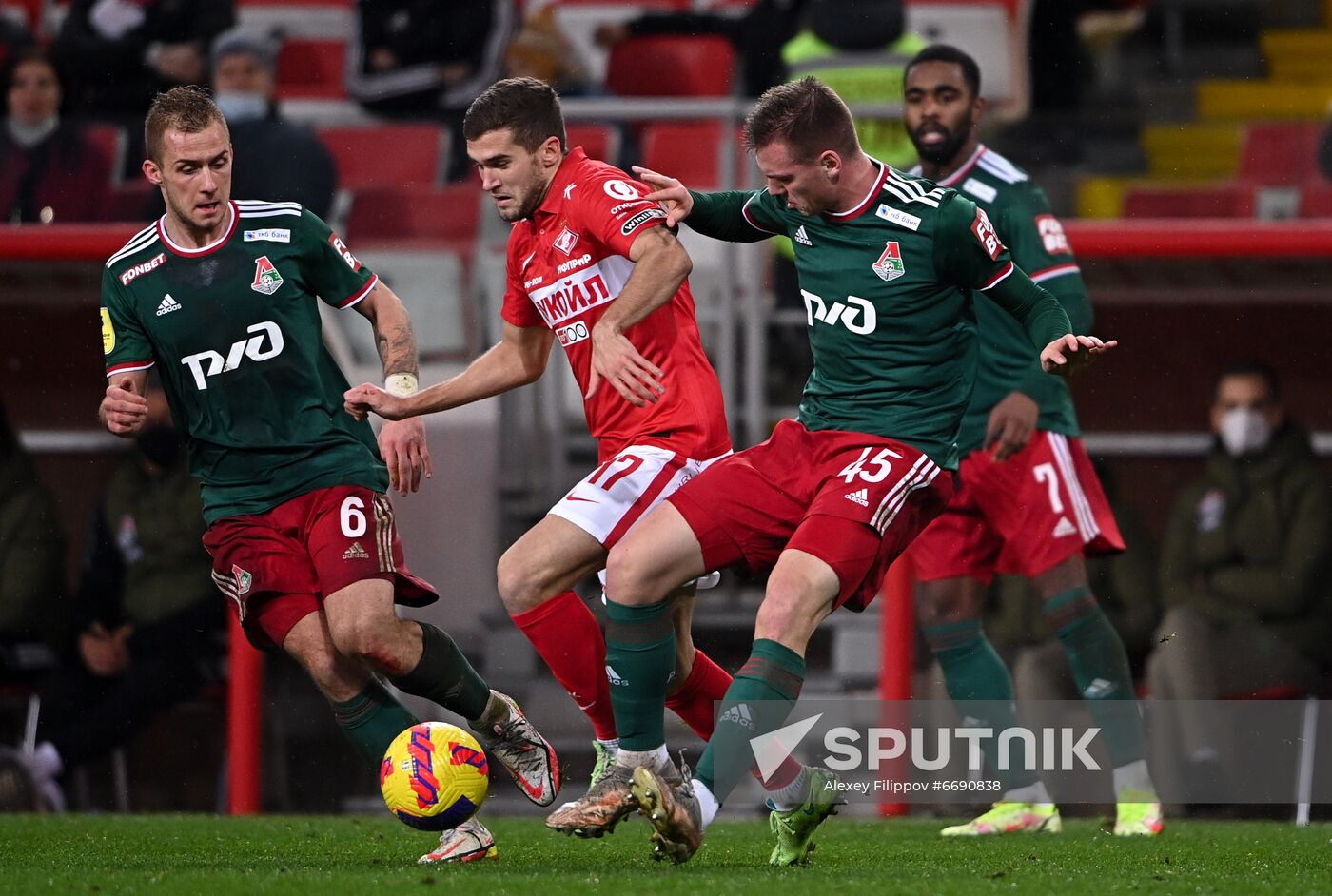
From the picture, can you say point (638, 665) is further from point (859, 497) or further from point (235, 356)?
point (235, 356)

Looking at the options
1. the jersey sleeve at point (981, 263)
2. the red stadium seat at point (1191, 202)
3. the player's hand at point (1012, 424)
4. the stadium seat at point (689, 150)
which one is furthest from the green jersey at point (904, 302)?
the stadium seat at point (689, 150)

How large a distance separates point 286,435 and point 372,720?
32.4 inches

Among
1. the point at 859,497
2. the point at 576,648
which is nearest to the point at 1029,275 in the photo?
the point at 859,497

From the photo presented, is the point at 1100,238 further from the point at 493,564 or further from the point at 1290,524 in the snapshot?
the point at 493,564

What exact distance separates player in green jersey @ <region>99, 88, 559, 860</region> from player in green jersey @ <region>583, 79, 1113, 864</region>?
22.5 inches

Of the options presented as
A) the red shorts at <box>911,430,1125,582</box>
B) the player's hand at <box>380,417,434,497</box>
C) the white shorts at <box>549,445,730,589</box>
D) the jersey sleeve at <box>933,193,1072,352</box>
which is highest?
the jersey sleeve at <box>933,193,1072,352</box>

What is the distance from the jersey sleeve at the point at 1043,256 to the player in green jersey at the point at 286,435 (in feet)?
6.56

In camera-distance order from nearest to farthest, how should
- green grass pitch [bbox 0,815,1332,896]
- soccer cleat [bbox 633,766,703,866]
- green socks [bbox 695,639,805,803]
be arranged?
soccer cleat [bbox 633,766,703,866] < green grass pitch [bbox 0,815,1332,896] < green socks [bbox 695,639,805,803]

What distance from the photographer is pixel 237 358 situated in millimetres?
5105

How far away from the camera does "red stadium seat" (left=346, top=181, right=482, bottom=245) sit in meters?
8.27

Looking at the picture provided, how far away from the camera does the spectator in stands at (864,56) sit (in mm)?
7906

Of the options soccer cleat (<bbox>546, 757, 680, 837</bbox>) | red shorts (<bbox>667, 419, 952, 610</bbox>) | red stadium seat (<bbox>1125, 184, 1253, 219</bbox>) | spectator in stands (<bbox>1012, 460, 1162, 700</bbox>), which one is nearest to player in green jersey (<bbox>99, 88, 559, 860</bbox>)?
soccer cleat (<bbox>546, 757, 680, 837</bbox>)

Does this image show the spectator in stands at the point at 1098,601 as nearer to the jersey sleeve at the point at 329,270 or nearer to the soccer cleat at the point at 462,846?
the soccer cleat at the point at 462,846

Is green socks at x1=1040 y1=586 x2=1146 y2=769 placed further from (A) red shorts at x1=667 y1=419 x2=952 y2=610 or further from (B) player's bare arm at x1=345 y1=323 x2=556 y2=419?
(B) player's bare arm at x1=345 y1=323 x2=556 y2=419
